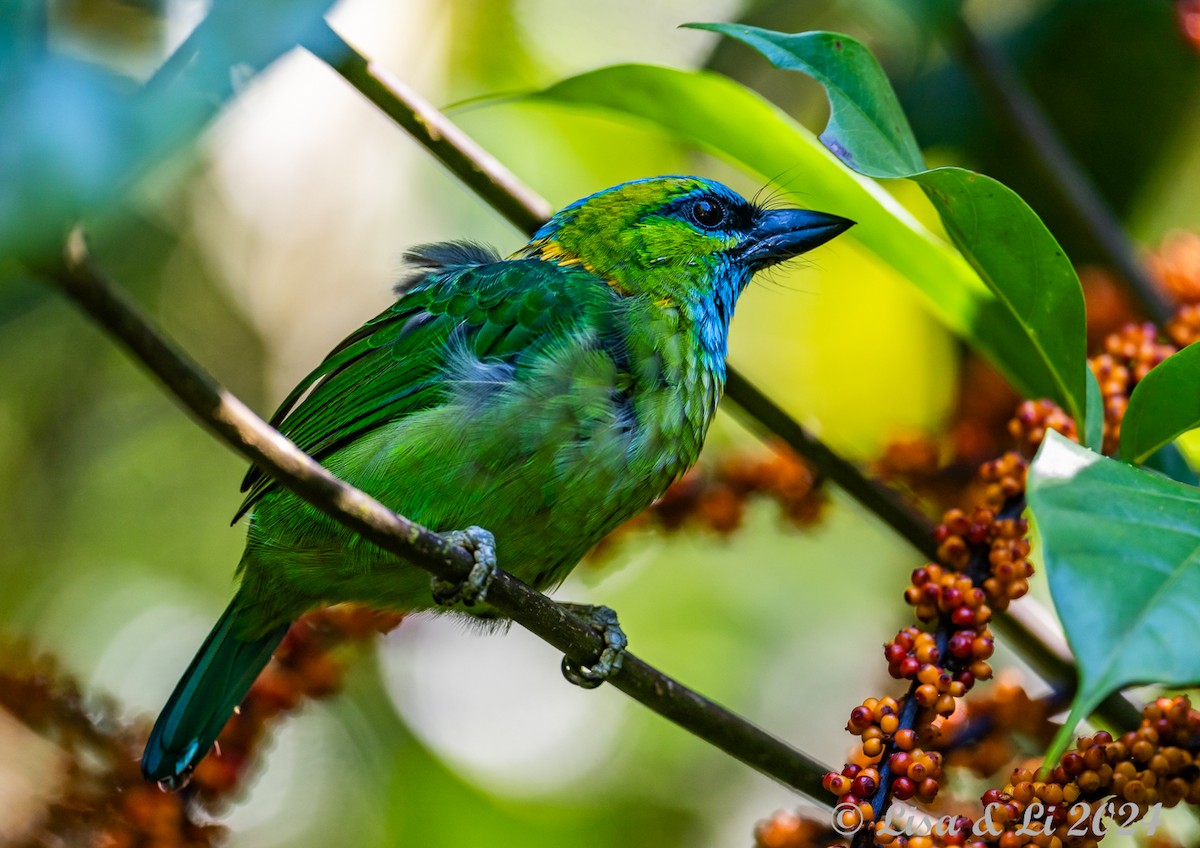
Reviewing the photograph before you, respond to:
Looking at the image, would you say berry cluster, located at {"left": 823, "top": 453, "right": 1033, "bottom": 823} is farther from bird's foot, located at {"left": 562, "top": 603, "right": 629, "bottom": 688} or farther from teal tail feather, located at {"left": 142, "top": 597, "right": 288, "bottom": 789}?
teal tail feather, located at {"left": 142, "top": 597, "right": 288, "bottom": 789}

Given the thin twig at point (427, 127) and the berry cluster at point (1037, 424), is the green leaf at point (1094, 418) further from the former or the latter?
the thin twig at point (427, 127)

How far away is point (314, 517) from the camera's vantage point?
2377 mm

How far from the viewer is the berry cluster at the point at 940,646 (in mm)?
1672

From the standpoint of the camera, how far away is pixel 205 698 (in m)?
2.60

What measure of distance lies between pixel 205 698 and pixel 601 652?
0.98 meters

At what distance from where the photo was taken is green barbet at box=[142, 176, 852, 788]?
2311 millimetres

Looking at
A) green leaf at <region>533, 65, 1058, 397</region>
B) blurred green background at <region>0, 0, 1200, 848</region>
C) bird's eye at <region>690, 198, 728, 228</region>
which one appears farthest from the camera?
blurred green background at <region>0, 0, 1200, 848</region>

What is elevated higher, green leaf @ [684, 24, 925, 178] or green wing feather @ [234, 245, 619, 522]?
green leaf @ [684, 24, 925, 178]

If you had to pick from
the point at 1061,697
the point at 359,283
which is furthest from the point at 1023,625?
the point at 359,283

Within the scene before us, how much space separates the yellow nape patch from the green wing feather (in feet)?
0.14

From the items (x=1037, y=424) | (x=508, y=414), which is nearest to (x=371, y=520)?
(x=508, y=414)

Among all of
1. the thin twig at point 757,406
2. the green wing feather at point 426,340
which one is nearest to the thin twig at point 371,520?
the thin twig at point 757,406

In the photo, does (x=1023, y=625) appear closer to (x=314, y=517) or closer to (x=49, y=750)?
(x=314, y=517)

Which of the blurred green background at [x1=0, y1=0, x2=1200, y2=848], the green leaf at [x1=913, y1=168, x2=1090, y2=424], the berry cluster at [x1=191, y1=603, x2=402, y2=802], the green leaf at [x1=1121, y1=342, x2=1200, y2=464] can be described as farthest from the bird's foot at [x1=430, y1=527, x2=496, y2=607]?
the blurred green background at [x1=0, y1=0, x2=1200, y2=848]
